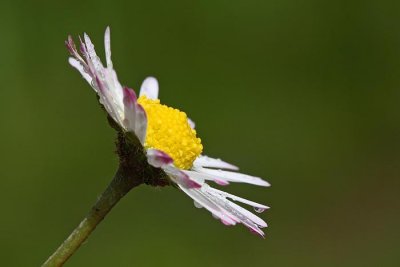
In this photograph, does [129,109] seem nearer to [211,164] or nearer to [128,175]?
[128,175]

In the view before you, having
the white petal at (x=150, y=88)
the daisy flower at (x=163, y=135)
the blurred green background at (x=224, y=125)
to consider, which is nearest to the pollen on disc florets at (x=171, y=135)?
the daisy flower at (x=163, y=135)

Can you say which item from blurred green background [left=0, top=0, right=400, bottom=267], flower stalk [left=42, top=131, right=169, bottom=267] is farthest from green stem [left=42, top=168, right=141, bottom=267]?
blurred green background [left=0, top=0, right=400, bottom=267]

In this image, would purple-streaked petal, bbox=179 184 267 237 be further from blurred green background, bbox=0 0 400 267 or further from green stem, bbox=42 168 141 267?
blurred green background, bbox=0 0 400 267

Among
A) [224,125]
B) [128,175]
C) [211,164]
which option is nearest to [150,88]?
[211,164]

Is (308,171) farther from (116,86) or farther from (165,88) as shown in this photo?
(116,86)

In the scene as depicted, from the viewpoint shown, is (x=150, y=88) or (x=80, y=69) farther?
(x=150, y=88)

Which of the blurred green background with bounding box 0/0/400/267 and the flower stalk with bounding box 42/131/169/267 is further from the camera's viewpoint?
the blurred green background with bounding box 0/0/400/267
